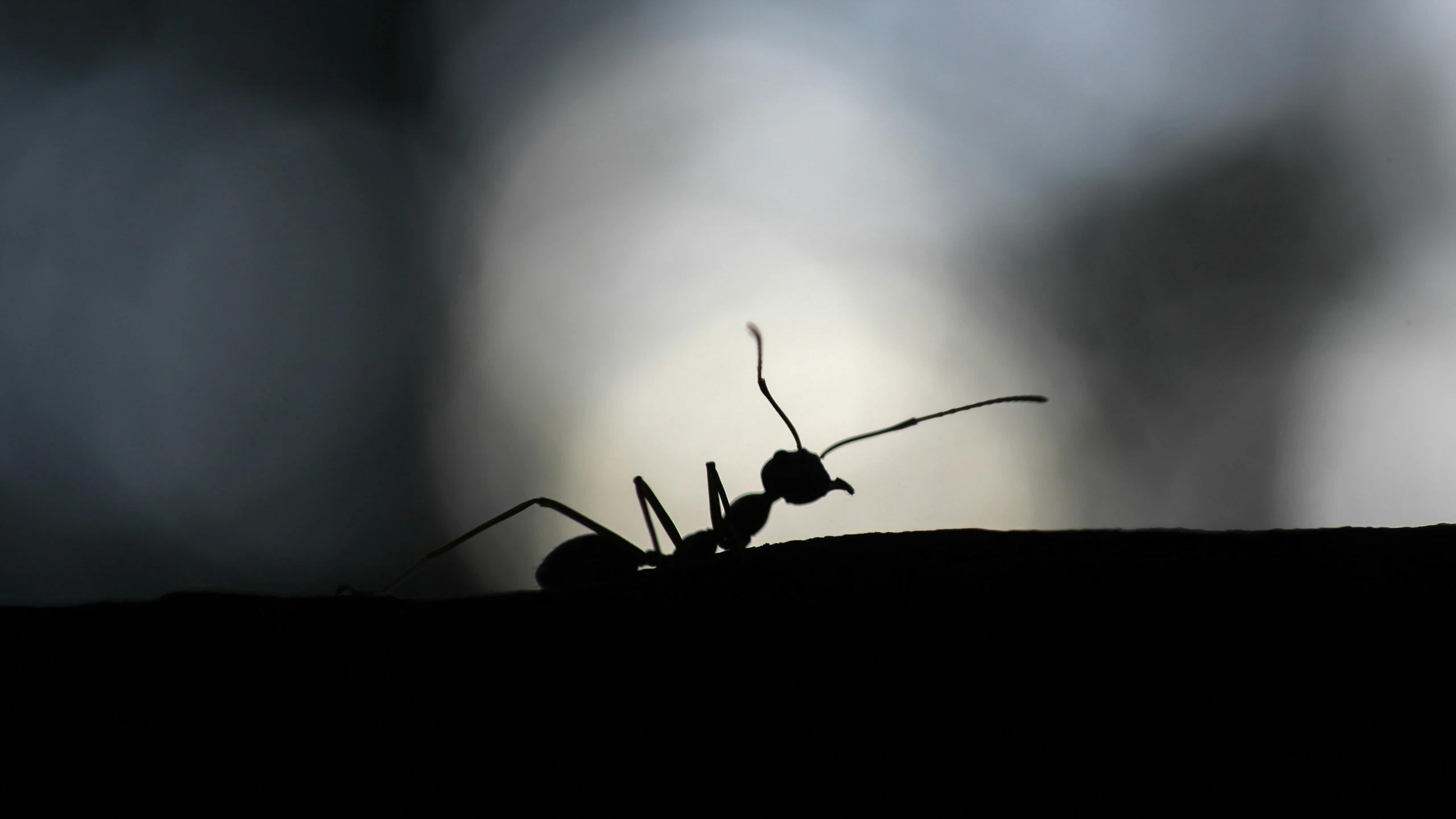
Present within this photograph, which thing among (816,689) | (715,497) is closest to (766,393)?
(715,497)

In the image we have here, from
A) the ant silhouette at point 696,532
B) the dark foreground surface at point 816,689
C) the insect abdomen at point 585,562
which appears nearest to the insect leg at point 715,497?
the ant silhouette at point 696,532

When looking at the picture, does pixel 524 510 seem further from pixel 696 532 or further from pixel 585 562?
pixel 696 532

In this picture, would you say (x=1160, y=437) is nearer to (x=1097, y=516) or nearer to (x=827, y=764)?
(x=1097, y=516)

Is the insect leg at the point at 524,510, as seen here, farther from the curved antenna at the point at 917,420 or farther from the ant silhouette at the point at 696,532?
the curved antenna at the point at 917,420

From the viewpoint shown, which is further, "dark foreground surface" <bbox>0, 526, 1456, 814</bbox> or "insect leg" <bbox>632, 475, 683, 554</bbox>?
"insect leg" <bbox>632, 475, 683, 554</bbox>

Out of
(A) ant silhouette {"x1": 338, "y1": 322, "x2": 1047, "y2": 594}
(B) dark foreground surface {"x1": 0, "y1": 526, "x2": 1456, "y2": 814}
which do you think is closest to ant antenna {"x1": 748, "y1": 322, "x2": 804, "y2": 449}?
(A) ant silhouette {"x1": 338, "y1": 322, "x2": 1047, "y2": 594}

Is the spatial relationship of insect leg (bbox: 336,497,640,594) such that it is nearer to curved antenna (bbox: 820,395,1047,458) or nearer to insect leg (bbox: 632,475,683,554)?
insect leg (bbox: 632,475,683,554)

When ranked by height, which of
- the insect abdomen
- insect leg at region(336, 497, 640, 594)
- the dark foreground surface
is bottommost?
the dark foreground surface

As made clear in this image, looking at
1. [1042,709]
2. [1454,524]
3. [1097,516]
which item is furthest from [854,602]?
[1097,516]
